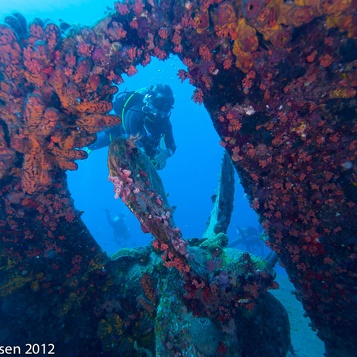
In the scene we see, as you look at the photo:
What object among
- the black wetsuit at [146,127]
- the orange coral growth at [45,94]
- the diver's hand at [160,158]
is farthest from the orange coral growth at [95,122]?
the diver's hand at [160,158]

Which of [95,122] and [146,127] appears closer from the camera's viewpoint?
[95,122]

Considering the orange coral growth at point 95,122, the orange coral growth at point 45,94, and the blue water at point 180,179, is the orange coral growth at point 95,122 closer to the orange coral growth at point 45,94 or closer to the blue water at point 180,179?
the orange coral growth at point 45,94

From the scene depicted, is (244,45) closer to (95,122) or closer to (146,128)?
(95,122)

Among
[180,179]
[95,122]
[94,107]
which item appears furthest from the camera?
[180,179]

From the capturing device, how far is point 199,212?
250 ft

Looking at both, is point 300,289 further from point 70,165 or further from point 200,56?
point 70,165

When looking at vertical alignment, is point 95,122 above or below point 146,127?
below

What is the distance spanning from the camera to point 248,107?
3719 millimetres

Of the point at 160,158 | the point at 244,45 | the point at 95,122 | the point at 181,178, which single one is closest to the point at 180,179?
the point at 181,178

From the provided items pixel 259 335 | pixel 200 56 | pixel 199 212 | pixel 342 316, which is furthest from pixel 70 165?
pixel 199 212

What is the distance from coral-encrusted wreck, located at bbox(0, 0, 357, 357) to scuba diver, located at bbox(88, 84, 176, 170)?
2821 mm

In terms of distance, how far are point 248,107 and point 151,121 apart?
4.13m

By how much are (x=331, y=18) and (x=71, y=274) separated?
6341mm

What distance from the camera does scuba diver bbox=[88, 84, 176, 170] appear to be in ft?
23.6
